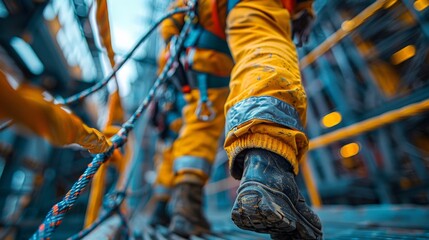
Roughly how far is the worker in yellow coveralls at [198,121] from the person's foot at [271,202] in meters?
0.54

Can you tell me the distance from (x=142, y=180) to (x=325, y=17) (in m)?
3.03

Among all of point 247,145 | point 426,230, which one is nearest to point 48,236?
point 247,145

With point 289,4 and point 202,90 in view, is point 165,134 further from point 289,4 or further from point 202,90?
point 289,4

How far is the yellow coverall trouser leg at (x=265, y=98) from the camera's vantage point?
588 millimetres

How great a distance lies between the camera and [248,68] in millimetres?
704

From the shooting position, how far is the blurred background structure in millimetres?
1559

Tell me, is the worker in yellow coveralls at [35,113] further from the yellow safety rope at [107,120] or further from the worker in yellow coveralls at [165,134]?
the worker in yellow coveralls at [165,134]

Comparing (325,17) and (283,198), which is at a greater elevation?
(325,17)

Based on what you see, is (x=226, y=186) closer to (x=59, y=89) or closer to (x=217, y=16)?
(x=59, y=89)

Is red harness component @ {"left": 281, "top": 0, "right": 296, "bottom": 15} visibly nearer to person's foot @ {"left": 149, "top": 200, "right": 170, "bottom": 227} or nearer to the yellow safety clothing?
the yellow safety clothing

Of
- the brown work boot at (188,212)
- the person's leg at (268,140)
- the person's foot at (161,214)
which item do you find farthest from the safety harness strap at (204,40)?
the person's foot at (161,214)

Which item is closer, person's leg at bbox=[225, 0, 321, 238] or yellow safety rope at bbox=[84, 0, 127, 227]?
person's leg at bbox=[225, 0, 321, 238]

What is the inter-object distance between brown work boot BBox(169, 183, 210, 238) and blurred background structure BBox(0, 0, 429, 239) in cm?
27

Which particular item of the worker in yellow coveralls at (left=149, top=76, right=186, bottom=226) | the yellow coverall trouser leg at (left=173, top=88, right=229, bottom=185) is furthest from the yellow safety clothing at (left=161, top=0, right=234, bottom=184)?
the worker in yellow coveralls at (left=149, top=76, right=186, bottom=226)
